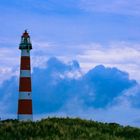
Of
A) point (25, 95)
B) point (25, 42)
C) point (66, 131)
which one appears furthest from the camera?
point (25, 42)

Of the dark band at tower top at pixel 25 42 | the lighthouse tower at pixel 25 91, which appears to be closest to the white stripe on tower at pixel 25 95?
the lighthouse tower at pixel 25 91

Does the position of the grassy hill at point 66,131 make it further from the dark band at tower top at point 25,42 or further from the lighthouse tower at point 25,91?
the dark band at tower top at point 25,42

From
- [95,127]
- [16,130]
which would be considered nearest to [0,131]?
[16,130]

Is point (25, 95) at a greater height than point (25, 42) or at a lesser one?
lesser

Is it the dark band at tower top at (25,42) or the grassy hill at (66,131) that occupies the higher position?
the dark band at tower top at (25,42)

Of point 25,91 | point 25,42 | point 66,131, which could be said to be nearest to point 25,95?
point 25,91

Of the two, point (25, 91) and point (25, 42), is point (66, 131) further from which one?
point (25, 42)

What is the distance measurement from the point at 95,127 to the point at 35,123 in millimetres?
3335

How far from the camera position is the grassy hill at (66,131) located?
25.5 metres

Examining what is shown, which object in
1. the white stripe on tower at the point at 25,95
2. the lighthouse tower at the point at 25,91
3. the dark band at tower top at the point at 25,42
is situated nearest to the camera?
the lighthouse tower at the point at 25,91

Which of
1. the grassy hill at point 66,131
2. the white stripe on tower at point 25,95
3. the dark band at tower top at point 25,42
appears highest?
the dark band at tower top at point 25,42

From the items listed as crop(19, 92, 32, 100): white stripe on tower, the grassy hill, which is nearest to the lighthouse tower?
crop(19, 92, 32, 100): white stripe on tower

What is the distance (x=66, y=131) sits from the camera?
2661 centimetres

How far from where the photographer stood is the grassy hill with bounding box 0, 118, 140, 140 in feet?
83.8
